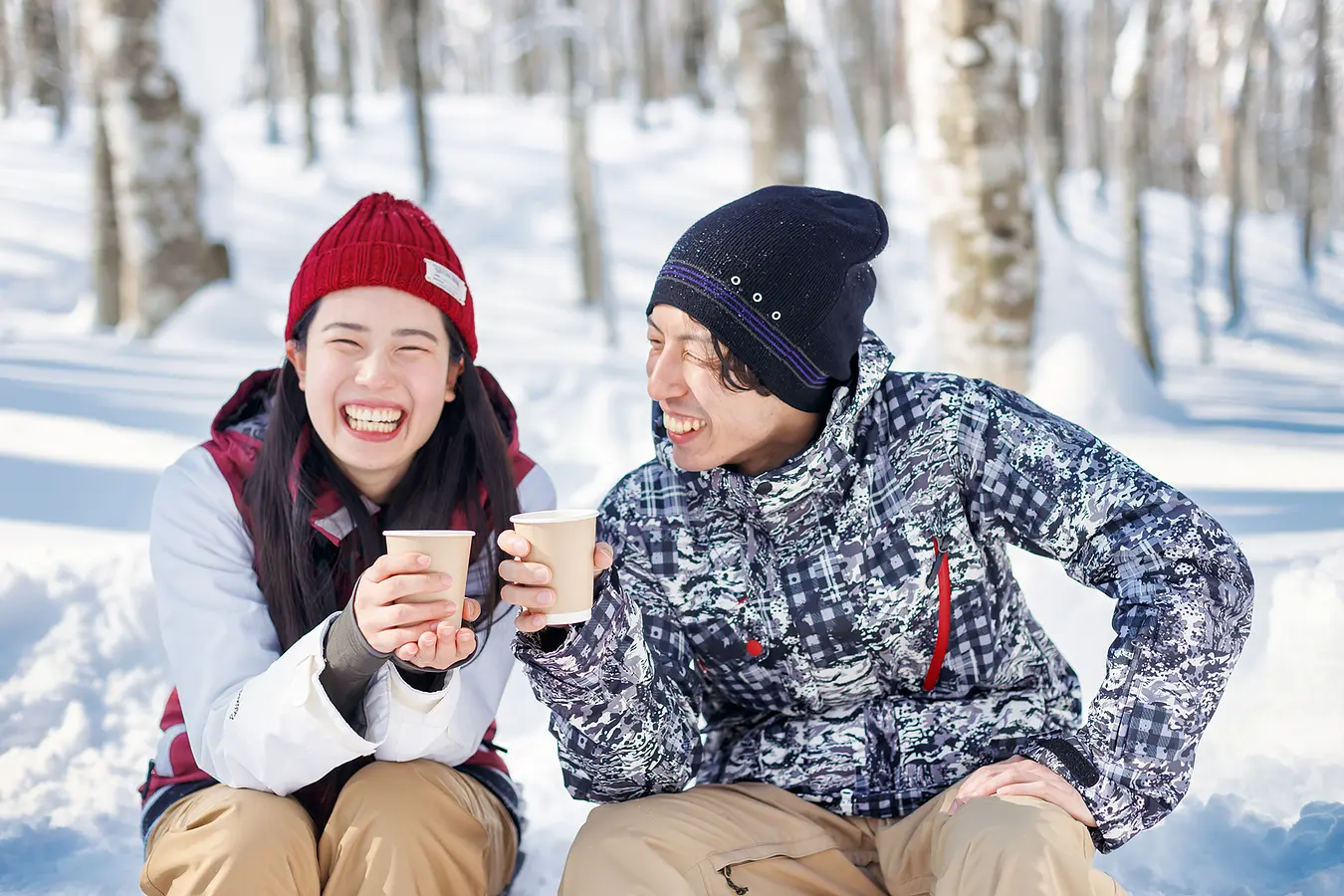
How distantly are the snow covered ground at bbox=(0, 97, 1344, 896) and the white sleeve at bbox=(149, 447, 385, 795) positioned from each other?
36.3 inches

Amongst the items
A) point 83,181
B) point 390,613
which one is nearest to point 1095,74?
point 83,181

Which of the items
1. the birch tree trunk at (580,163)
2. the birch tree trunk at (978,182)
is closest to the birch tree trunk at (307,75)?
the birch tree trunk at (580,163)

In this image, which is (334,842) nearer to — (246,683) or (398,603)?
(246,683)

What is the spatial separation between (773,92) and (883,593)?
7220 millimetres

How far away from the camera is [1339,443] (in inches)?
261

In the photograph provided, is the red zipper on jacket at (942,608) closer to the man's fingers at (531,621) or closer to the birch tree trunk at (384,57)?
the man's fingers at (531,621)

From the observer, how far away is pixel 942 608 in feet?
7.14

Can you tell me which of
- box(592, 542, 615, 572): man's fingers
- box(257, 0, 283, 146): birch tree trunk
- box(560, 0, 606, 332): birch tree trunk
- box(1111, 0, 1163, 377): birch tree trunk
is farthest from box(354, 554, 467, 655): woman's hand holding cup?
box(257, 0, 283, 146): birch tree trunk

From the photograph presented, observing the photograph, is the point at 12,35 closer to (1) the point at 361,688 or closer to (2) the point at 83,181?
(2) the point at 83,181

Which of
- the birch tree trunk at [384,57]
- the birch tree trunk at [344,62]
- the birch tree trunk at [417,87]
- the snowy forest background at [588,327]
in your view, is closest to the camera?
the snowy forest background at [588,327]

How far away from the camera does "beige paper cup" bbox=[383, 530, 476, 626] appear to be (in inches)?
67.3

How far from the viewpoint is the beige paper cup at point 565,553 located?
5.64ft

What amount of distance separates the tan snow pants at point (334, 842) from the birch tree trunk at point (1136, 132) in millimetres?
11035

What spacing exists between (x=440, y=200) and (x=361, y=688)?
1837 centimetres
